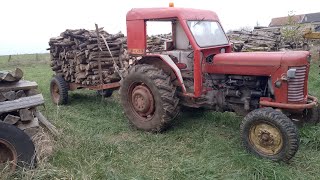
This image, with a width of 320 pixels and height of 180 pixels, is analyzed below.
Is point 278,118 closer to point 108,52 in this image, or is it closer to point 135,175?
point 135,175

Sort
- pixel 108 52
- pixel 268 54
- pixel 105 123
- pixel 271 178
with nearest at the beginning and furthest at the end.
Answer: pixel 271 178 < pixel 268 54 < pixel 105 123 < pixel 108 52

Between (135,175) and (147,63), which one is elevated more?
(147,63)

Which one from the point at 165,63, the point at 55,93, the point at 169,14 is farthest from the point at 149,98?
the point at 55,93

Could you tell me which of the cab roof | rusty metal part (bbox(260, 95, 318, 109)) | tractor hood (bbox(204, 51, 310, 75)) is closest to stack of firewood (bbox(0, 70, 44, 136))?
the cab roof

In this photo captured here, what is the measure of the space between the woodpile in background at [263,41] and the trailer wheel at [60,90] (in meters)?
7.14

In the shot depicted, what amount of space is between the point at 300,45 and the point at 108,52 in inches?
475

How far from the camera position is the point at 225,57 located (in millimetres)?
5039

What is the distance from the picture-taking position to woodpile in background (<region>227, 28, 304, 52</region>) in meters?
13.1

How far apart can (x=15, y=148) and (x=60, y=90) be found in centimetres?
425

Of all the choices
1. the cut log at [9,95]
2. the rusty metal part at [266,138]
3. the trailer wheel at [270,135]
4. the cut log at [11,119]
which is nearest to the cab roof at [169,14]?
the trailer wheel at [270,135]

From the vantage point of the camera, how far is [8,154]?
150 inches

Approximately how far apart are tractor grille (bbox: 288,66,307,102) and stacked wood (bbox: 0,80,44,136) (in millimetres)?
3422

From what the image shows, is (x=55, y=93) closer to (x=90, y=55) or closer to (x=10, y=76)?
(x=90, y=55)

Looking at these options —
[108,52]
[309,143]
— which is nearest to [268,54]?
[309,143]
